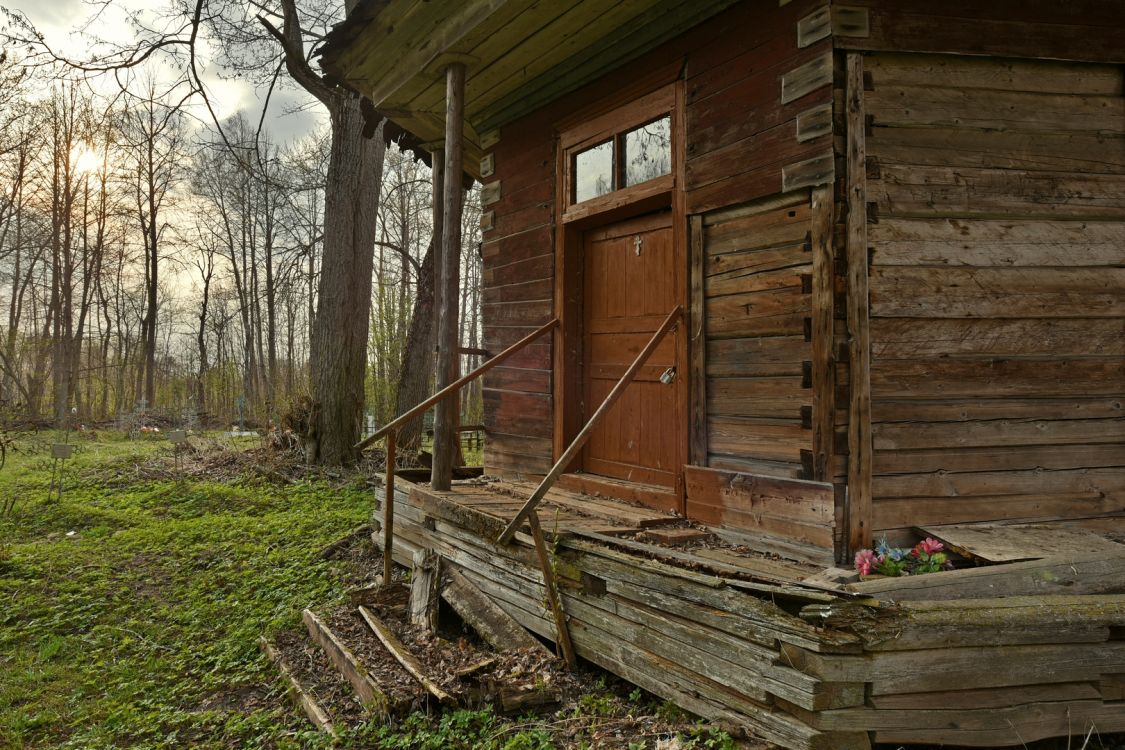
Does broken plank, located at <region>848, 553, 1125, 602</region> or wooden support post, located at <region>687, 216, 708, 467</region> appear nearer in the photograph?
broken plank, located at <region>848, 553, 1125, 602</region>

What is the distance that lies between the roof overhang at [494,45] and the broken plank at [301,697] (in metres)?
4.55

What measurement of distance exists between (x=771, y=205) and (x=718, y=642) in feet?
8.23

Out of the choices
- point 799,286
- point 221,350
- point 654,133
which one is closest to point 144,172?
point 221,350

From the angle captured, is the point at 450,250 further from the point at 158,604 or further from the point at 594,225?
the point at 158,604

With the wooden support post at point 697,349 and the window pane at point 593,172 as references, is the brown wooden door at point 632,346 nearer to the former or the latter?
the wooden support post at point 697,349

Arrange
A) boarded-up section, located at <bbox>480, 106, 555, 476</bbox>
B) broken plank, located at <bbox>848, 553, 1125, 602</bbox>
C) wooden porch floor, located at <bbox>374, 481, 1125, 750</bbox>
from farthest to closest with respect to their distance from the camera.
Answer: boarded-up section, located at <bbox>480, 106, 555, 476</bbox>
broken plank, located at <bbox>848, 553, 1125, 602</bbox>
wooden porch floor, located at <bbox>374, 481, 1125, 750</bbox>

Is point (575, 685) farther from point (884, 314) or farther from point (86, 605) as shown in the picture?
point (86, 605)

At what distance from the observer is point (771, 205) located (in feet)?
13.1

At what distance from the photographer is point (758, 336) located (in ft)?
13.3

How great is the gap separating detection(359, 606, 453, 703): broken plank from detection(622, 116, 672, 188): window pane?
3612 millimetres

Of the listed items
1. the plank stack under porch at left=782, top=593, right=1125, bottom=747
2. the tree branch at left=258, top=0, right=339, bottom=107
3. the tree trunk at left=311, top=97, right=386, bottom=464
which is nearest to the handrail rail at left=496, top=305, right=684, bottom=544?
the plank stack under porch at left=782, top=593, right=1125, bottom=747

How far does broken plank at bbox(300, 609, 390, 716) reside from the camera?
353cm

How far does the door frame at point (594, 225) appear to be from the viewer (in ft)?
14.7

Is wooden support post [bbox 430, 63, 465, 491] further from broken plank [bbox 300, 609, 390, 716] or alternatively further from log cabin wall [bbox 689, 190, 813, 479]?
log cabin wall [bbox 689, 190, 813, 479]
